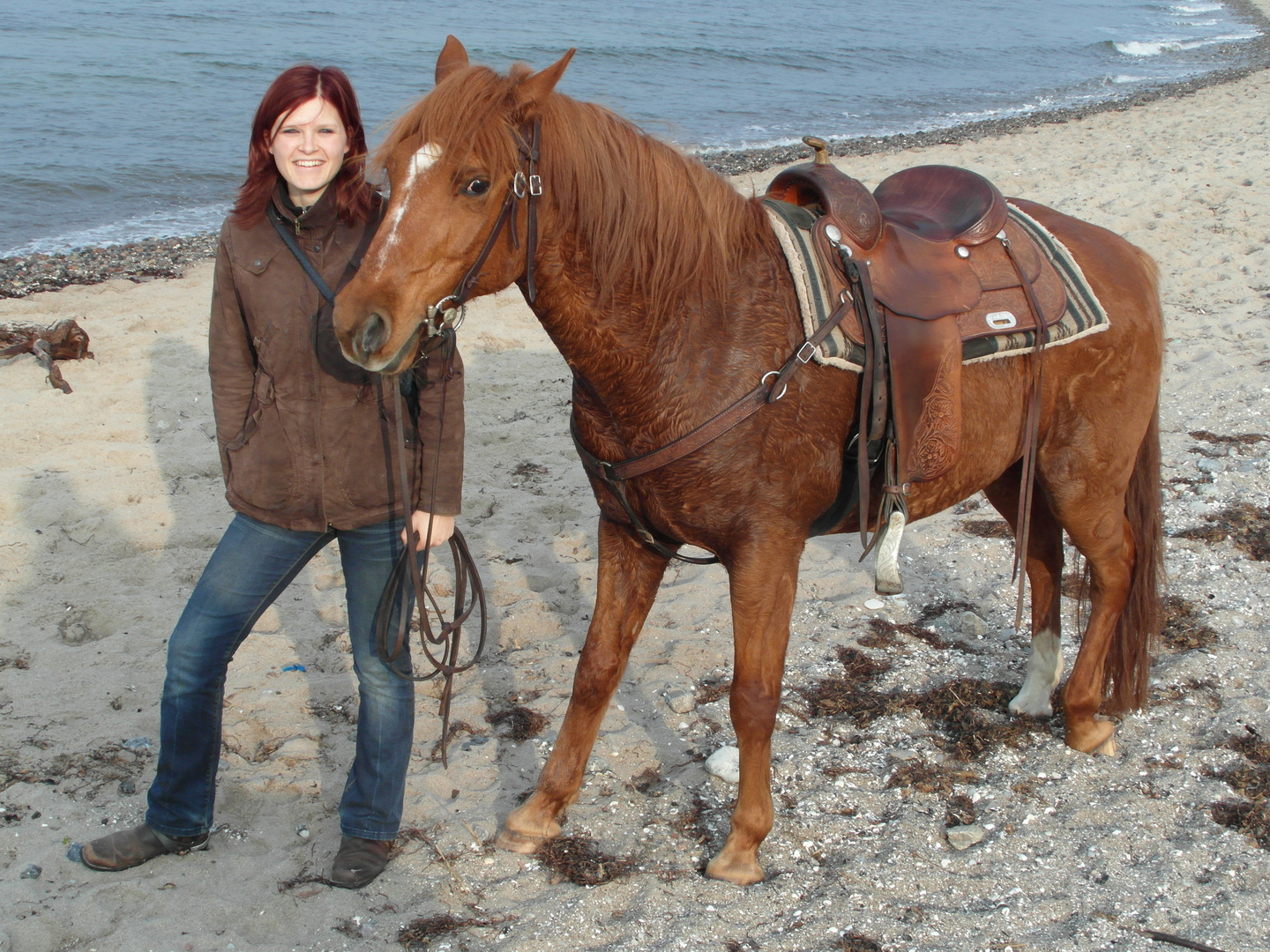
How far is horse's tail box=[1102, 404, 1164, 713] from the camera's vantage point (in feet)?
11.4

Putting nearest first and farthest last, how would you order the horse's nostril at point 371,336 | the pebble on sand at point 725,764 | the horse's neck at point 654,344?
the horse's nostril at point 371,336
the horse's neck at point 654,344
the pebble on sand at point 725,764

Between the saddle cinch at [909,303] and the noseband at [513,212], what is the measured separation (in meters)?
0.84

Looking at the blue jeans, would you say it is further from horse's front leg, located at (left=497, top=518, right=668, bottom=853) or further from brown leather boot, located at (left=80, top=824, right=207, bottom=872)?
horse's front leg, located at (left=497, top=518, right=668, bottom=853)

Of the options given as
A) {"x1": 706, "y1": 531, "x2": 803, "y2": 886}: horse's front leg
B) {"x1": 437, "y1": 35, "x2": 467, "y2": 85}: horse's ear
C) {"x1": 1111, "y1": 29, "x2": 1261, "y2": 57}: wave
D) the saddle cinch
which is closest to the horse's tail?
the saddle cinch

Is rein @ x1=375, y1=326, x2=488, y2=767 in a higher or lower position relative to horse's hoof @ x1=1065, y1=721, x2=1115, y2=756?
higher

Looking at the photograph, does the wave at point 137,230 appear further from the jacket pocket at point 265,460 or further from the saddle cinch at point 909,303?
the saddle cinch at point 909,303

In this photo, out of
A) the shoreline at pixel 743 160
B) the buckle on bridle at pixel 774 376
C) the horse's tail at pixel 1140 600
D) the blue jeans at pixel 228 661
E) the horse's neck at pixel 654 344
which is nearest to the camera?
the horse's neck at pixel 654 344

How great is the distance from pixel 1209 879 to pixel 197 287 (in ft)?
26.2

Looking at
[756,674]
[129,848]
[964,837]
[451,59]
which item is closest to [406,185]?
[451,59]

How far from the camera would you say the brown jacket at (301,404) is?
2.39 metres

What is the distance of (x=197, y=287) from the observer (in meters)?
8.23

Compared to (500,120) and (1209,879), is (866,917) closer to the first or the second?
(1209,879)

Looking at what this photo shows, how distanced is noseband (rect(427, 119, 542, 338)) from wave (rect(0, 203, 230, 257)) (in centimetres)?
966

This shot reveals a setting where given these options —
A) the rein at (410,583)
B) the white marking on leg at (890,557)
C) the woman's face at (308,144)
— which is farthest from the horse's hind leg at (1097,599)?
the woman's face at (308,144)
